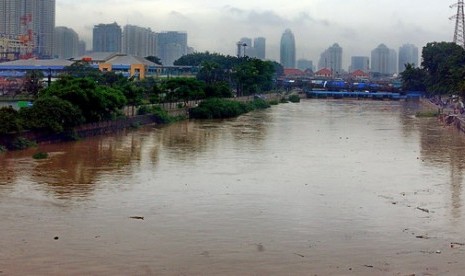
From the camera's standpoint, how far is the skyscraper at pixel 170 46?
93312 millimetres

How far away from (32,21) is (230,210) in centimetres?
6652

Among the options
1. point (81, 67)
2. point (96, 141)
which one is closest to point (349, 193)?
point (96, 141)

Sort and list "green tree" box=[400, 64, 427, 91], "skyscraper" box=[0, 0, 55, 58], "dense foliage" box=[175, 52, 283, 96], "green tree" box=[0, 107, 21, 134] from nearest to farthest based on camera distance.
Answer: "green tree" box=[0, 107, 21, 134], "dense foliage" box=[175, 52, 283, 96], "green tree" box=[400, 64, 427, 91], "skyscraper" box=[0, 0, 55, 58]

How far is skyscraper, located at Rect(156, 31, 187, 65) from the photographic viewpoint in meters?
93.3

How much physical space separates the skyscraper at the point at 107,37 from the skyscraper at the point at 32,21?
6.52 meters

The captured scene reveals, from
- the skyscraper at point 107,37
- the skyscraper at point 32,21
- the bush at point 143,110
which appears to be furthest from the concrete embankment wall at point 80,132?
the skyscraper at point 107,37

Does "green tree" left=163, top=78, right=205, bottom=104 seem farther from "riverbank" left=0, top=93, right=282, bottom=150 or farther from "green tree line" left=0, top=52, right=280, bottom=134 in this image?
"riverbank" left=0, top=93, right=282, bottom=150

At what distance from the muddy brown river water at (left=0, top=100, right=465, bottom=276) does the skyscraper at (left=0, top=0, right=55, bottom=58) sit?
5399 cm

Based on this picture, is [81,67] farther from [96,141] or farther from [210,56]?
[210,56]

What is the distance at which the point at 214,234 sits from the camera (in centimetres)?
770

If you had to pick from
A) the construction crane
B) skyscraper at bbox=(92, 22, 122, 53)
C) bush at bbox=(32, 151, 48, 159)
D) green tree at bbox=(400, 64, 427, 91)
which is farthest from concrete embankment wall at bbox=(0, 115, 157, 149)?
skyscraper at bbox=(92, 22, 122, 53)

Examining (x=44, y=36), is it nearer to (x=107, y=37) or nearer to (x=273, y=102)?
(x=107, y=37)

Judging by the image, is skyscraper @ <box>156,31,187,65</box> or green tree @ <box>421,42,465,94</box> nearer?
green tree @ <box>421,42,465,94</box>

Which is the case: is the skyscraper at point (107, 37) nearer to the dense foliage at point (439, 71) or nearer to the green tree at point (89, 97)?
the dense foliage at point (439, 71)
